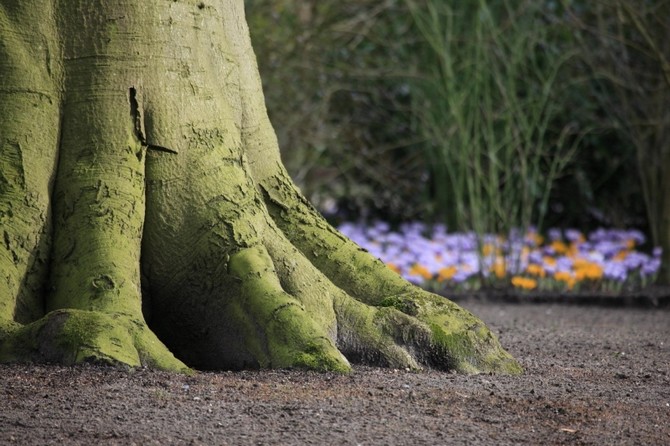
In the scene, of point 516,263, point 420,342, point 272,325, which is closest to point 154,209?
point 272,325

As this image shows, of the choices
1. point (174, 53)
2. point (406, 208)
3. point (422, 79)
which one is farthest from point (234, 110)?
point (406, 208)

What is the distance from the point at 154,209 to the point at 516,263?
421cm

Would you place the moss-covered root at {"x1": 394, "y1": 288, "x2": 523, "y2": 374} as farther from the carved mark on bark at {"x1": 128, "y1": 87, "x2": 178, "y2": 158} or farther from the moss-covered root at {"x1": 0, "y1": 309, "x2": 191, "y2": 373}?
the carved mark on bark at {"x1": 128, "y1": 87, "x2": 178, "y2": 158}

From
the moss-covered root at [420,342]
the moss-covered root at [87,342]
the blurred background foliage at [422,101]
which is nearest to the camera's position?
the moss-covered root at [87,342]

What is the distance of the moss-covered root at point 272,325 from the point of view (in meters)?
3.31

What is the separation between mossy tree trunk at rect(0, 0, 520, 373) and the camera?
3500 mm

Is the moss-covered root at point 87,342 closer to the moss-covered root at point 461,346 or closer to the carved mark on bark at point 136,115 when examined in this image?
the carved mark on bark at point 136,115

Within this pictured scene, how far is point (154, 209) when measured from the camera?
365 cm

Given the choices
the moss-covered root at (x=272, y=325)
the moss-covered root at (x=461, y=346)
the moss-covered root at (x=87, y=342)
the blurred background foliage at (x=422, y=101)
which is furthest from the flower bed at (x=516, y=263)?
the moss-covered root at (x=87, y=342)

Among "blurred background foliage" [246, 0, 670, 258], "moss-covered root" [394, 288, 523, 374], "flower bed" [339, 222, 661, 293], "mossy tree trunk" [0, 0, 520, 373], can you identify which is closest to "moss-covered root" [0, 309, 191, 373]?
"mossy tree trunk" [0, 0, 520, 373]

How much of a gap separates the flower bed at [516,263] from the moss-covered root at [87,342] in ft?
13.9

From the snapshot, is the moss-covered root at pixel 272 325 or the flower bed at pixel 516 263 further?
the flower bed at pixel 516 263

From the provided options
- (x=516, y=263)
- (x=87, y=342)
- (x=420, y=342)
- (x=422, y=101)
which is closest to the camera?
(x=87, y=342)

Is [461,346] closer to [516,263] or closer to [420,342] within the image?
[420,342]
